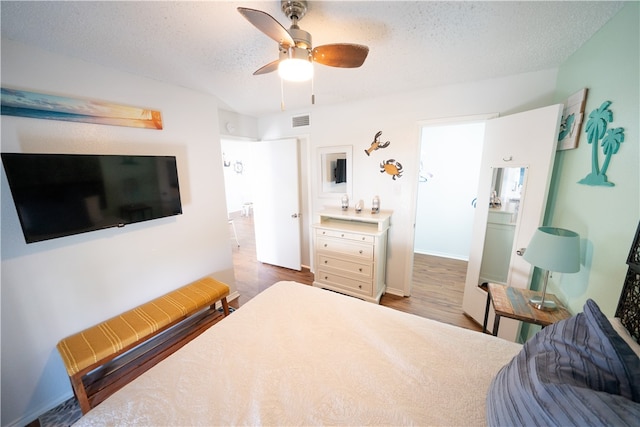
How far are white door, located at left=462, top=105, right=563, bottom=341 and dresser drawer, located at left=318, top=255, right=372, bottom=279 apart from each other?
1.07 metres

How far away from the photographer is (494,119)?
1.96 metres

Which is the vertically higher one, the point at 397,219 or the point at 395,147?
the point at 395,147

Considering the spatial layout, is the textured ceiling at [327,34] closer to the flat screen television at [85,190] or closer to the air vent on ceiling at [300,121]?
the flat screen television at [85,190]

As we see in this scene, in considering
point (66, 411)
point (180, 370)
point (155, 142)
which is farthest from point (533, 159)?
point (66, 411)

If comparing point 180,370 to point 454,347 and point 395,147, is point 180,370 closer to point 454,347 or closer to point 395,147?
point 454,347

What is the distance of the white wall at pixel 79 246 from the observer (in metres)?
1.37

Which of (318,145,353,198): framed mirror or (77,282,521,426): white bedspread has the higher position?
(318,145,353,198): framed mirror

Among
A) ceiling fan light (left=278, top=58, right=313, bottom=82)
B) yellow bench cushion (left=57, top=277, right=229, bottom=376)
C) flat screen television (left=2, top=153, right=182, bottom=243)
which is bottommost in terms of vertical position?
yellow bench cushion (left=57, top=277, right=229, bottom=376)

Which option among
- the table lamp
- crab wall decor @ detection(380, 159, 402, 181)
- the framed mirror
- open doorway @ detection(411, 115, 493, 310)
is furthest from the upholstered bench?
open doorway @ detection(411, 115, 493, 310)

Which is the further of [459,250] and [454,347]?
[459,250]

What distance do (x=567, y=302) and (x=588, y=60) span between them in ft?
5.11

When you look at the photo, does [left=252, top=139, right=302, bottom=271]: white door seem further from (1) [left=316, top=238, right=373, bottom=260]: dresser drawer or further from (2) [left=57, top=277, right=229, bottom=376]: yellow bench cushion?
(2) [left=57, top=277, right=229, bottom=376]: yellow bench cushion

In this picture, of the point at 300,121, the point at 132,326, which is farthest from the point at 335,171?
the point at 132,326

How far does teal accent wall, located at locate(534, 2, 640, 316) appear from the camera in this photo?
1.05m
